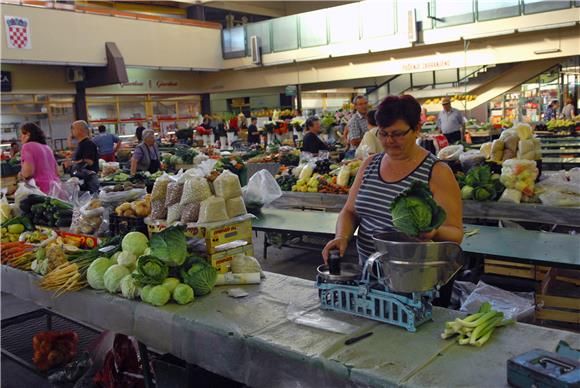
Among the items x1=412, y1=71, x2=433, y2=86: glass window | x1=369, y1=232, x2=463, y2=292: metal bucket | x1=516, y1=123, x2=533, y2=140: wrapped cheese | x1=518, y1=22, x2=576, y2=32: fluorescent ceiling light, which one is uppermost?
x1=518, y1=22, x2=576, y2=32: fluorescent ceiling light

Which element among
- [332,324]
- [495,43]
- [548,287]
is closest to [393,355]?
[332,324]

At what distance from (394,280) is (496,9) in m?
13.4

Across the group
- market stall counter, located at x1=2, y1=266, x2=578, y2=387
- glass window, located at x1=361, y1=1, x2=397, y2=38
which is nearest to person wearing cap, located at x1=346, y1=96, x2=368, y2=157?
market stall counter, located at x1=2, y1=266, x2=578, y2=387

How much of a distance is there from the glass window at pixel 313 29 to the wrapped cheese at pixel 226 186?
14.5 metres

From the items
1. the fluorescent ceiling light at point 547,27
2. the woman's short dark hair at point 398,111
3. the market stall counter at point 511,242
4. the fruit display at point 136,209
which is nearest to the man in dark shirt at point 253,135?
the fluorescent ceiling light at point 547,27

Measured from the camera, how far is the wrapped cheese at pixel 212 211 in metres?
2.98

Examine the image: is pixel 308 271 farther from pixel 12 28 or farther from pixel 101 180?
pixel 12 28

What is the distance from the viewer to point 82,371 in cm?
323

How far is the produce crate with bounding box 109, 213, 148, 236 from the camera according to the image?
11.3 ft

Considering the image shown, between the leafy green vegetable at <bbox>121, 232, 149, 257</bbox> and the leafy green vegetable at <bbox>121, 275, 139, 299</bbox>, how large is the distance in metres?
0.25

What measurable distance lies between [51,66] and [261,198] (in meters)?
12.8

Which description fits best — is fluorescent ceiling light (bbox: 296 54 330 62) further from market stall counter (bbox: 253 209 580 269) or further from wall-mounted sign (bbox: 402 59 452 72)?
market stall counter (bbox: 253 209 580 269)

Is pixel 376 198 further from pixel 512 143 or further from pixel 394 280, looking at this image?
pixel 512 143

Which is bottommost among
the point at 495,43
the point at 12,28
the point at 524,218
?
the point at 524,218
